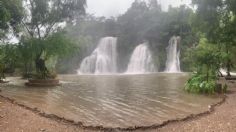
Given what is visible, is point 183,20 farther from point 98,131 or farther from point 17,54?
point 98,131

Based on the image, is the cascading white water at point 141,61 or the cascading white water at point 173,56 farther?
the cascading white water at point 141,61

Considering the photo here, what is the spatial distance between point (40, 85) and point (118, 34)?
4656 cm

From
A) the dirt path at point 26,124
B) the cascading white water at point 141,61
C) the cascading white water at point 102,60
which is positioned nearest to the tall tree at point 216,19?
the dirt path at point 26,124

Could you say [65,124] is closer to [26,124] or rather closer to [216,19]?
[26,124]

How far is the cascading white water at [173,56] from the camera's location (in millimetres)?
62287

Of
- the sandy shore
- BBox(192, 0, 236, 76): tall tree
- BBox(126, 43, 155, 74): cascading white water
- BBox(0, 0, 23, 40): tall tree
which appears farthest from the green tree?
BBox(126, 43, 155, 74): cascading white water

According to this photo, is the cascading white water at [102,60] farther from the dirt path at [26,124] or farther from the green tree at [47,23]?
the dirt path at [26,124]

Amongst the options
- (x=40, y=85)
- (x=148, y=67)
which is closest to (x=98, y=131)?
(x=40, y=85)

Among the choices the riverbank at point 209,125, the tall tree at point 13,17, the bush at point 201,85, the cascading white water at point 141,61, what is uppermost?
the tall tree at point 13,17

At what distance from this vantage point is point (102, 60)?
218ft

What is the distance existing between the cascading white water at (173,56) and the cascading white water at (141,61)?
3.25 metres

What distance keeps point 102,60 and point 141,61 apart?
8022 mm

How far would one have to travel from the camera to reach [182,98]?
1798cm

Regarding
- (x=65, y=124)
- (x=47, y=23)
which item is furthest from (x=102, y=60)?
(x=65, y=124)
